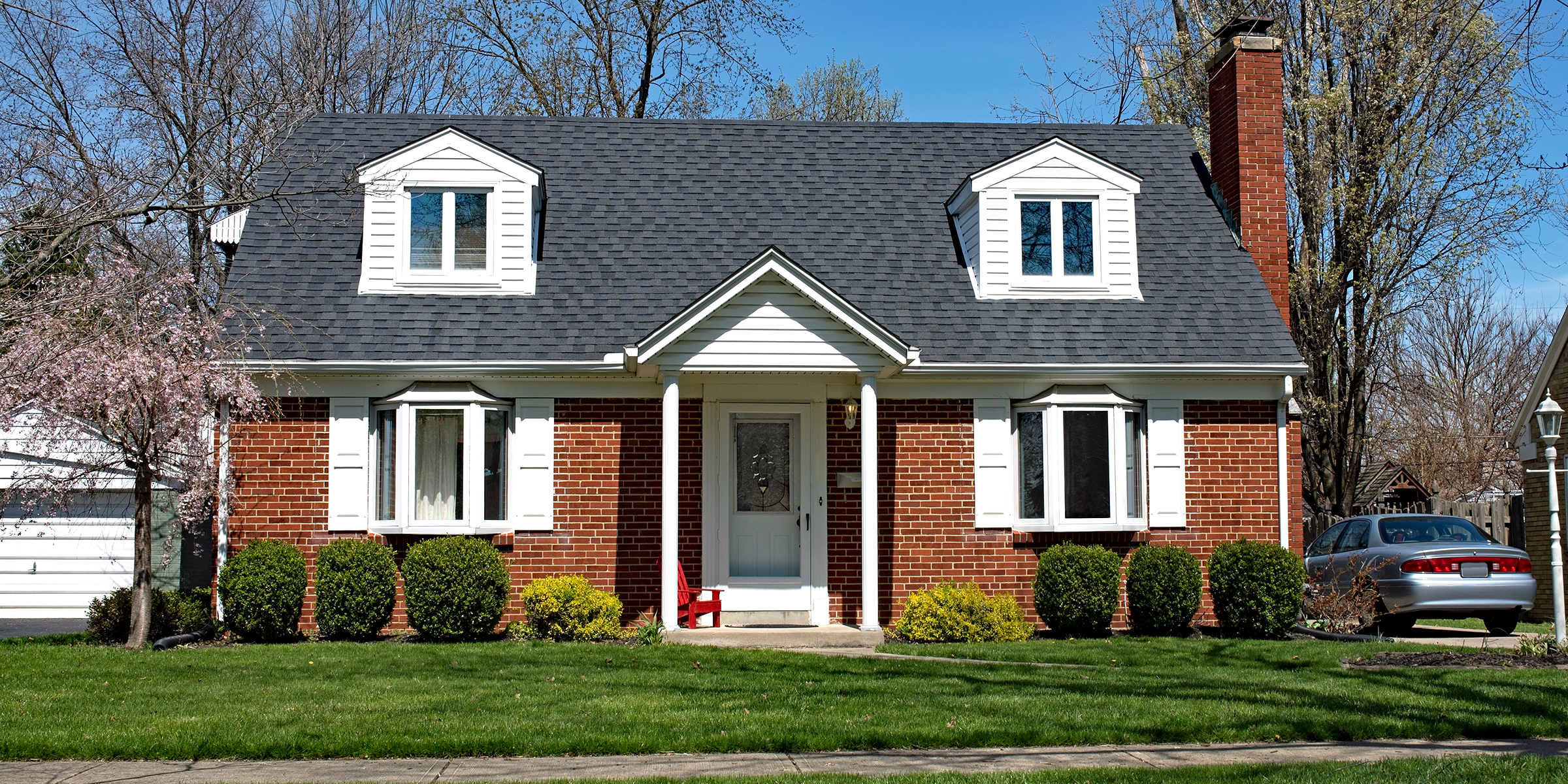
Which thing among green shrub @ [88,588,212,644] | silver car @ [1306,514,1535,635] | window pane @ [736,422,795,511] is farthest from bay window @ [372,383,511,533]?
silver car @ [1306,514,1535,635]

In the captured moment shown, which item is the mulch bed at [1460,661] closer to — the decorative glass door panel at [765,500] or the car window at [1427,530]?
the car window at [1427,530]

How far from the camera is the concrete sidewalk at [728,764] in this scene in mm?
6738

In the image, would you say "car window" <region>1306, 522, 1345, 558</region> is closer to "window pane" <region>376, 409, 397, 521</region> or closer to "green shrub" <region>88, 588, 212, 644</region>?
"window pane" <region>376, 409, 397, 521</region>

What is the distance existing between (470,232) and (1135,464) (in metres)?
8.26

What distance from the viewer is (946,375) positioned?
46.9 ft

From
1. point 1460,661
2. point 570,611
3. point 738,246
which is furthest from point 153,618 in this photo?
point 1460,661

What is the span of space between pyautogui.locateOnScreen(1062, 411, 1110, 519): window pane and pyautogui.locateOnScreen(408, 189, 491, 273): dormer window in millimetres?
7069

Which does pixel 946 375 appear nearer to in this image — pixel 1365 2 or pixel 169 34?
pixel 1365 2

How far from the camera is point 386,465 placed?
13922mm

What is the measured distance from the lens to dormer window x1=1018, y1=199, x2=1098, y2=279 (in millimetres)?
15305

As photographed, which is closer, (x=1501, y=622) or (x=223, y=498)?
(x=223, y=498)

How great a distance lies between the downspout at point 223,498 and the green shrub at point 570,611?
136 inches

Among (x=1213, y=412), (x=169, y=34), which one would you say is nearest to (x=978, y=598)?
(x=1213, y=412)

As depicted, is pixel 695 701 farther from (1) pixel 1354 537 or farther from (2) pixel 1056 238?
(1) pixel 1354 537
